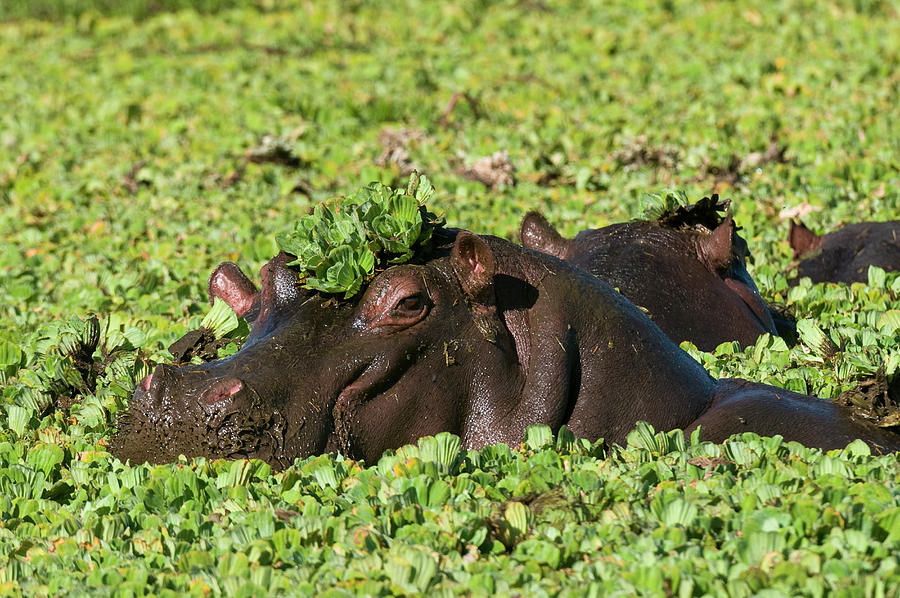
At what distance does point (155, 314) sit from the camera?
21.4 feet

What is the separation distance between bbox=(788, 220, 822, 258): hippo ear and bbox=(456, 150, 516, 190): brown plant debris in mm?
2707

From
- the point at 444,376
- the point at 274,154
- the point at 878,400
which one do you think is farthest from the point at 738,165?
the point at 444,376

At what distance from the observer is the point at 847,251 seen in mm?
6695

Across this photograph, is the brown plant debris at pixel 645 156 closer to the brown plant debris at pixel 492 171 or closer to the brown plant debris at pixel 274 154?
the brown plant debris at pixel 492 171

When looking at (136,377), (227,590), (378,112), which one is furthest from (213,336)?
(378,112)

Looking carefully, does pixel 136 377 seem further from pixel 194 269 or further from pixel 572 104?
pixel 572 104

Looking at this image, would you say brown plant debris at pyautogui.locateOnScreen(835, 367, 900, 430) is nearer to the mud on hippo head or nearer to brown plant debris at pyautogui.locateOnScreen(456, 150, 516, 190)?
the mud on hippo head

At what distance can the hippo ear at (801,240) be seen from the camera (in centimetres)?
686

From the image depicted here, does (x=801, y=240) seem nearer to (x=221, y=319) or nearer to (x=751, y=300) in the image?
(x=751, y=300)

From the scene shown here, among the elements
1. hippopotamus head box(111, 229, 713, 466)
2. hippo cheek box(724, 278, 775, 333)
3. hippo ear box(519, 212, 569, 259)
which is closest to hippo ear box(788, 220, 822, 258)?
hippo cheek box(724, 278, 775, 333)

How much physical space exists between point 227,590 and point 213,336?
150 cm

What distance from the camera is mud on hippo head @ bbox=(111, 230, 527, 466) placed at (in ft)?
11.5

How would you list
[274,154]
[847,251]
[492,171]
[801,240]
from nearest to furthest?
[847,251], [801,240], [492,171], [274,154]

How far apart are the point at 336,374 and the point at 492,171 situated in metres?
5.80
